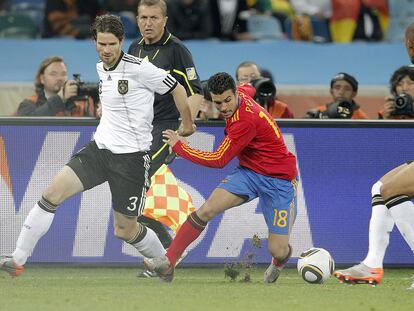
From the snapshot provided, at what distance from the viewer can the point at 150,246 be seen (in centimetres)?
1045

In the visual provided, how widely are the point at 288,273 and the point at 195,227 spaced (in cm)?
153

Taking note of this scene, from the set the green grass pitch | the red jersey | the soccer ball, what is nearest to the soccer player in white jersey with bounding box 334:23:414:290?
the green grass pitch

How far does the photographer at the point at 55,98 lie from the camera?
1233 cm

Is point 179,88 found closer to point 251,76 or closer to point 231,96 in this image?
point 231,96

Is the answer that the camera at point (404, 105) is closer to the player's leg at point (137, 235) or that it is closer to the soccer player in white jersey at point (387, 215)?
the soccer player in white jersey at point (387, 215)

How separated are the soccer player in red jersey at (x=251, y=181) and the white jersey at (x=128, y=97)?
11.2 inches

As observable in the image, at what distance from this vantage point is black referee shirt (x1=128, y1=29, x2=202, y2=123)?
1098 cm

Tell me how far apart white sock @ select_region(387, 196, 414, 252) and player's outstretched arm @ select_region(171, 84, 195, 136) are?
1.66m

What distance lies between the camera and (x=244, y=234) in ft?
38.8

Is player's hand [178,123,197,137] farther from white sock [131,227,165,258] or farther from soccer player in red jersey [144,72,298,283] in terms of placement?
white sock [131,227,165,258]

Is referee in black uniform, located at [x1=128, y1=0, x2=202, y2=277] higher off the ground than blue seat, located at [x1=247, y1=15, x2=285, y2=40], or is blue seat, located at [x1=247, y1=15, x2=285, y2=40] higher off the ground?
referee in black uniform, located at [x1=128, y1=0, x2=202, y2=277]

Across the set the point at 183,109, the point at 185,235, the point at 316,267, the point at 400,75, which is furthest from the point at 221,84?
the point at 400,75

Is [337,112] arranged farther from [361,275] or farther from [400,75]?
[361,275]

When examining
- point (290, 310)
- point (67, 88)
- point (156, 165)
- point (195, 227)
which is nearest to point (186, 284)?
point (195, 227)
